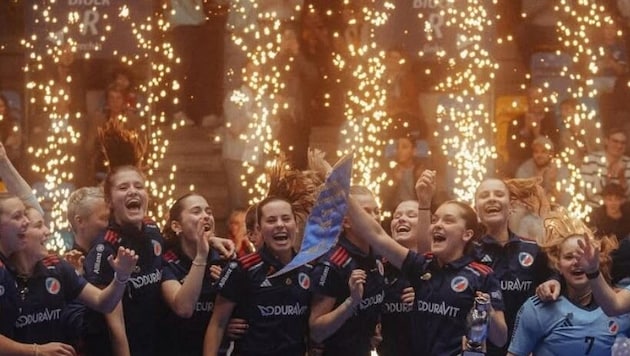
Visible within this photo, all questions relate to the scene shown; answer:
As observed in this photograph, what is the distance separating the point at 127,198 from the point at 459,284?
1864mm

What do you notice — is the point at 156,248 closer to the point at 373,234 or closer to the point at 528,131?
the point at 373,234

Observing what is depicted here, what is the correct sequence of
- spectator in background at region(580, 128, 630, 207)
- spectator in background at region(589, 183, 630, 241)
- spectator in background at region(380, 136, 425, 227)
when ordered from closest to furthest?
spectator in background at region(589, 183, 630, 241) → spectator in background at region(580, 128, 630, 207) → spectator in background at region(380, 136, 425, 227)

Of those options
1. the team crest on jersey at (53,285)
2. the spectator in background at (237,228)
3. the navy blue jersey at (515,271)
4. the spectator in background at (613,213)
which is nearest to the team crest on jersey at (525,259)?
the navy blue jersey at (515,271)

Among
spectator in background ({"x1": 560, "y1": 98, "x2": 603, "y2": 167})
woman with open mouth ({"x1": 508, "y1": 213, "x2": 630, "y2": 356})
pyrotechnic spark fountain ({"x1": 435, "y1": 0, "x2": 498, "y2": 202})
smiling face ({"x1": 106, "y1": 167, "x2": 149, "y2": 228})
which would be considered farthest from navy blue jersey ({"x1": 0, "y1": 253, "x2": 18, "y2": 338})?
Result: spectator in background ({"x1": 560, "y1": 98, "x2": 603, "y2": 167})

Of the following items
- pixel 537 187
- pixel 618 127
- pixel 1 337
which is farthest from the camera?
pixel 618 127

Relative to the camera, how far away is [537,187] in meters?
8.88

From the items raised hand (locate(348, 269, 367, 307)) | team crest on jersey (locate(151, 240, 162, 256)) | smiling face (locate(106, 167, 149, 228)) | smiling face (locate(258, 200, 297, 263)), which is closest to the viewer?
raised hand (locate(348, 269, 367, 307))

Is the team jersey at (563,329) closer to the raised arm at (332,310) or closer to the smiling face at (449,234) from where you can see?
the smiling face at (449,234)

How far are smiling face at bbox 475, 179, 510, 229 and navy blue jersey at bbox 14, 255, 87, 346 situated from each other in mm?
2340

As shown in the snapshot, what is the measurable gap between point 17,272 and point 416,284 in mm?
2114

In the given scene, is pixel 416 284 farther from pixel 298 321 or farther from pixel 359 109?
pixel 359 109

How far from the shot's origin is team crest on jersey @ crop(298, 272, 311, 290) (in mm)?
7645

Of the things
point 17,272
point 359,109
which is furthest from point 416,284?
point 359,109

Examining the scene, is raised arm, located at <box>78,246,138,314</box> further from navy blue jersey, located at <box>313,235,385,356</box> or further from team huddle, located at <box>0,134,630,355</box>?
navy blue jersey, located at <box>313,235,385,356</box>
